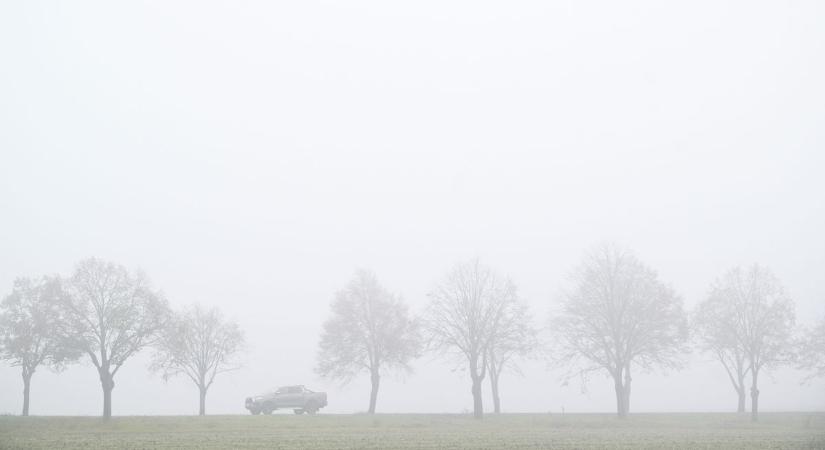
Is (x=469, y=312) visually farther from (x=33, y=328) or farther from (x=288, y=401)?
(x=33, y=328)

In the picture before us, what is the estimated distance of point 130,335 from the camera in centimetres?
5109

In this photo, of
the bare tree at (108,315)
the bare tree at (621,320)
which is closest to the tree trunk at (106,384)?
the bare tree at (108,315)

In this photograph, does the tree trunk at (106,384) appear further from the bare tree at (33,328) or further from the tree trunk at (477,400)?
the tree trunk at (477,400)

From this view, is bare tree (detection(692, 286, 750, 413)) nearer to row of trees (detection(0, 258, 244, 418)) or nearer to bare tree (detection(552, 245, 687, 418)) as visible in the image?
bare tree (detection(552, 245, 687, 418))

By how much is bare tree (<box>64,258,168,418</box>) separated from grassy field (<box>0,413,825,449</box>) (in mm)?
4786

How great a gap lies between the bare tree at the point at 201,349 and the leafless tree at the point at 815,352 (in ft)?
181

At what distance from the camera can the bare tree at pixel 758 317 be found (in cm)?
5622

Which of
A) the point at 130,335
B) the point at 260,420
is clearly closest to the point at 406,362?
the point at 260,420

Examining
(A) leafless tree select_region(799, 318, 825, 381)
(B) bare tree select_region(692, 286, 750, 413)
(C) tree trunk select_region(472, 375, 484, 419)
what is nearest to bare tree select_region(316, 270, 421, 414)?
(C) tree trunk select_region(472, 375, 484, 419)

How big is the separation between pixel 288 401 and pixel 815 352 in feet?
167

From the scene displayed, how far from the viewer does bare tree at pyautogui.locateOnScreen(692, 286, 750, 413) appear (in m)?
59.9

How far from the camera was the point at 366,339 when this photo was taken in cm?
6556

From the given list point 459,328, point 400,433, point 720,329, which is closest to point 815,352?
point 720,329

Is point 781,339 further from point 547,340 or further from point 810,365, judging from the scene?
point 547,340
